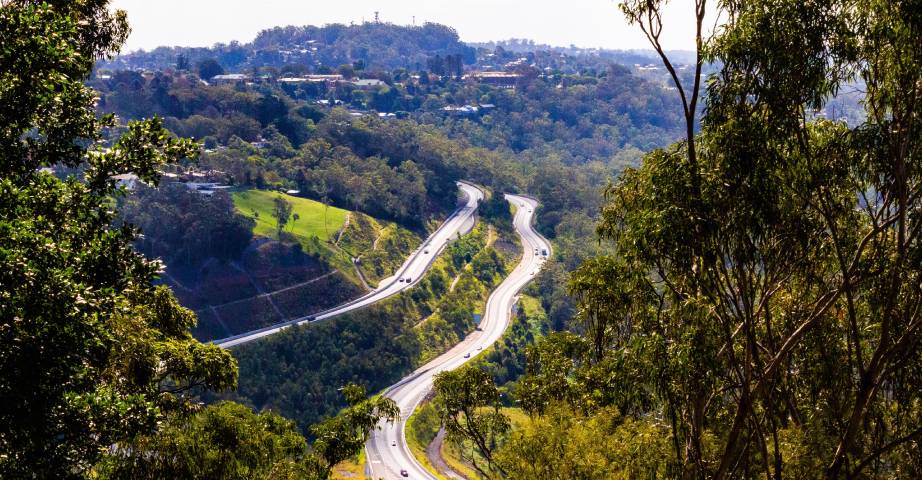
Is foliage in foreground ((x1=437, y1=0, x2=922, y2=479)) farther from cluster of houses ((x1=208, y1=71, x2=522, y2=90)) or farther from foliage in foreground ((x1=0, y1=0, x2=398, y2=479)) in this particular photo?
cluster of houses ((x1=208, y1=71, x2=522, y2=90))

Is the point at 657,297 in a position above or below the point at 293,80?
above

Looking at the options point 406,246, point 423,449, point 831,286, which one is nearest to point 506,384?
point 423,449

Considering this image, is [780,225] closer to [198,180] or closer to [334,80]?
[198,180]

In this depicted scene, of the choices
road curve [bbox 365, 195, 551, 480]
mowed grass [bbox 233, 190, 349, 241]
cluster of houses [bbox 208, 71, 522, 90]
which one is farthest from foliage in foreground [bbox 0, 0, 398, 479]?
cluster of houses [bbox 208, 71, 522, 90]

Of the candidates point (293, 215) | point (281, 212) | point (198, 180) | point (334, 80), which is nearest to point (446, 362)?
point (281, 212)

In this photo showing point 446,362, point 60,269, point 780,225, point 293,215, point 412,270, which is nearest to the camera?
point 60,269
